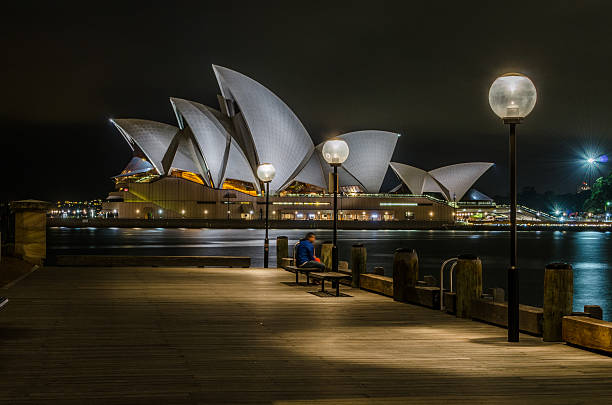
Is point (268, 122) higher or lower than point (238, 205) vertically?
higher

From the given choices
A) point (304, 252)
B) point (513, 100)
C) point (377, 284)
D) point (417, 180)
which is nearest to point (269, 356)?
point (513, 100)

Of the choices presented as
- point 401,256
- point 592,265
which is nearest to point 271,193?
point 592,265

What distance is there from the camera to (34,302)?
33.7 ft

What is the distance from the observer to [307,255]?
1391 cm

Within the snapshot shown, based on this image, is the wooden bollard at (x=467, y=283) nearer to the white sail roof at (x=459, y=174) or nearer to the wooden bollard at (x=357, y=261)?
the wooden bollard at (x=357, y=261)

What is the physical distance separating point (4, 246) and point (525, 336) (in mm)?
13729

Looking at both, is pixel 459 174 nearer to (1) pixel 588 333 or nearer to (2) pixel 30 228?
(2) pixel 30 228

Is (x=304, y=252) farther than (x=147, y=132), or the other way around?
(x=147, y=132)

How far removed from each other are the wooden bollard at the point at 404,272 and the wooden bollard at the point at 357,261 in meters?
1.73

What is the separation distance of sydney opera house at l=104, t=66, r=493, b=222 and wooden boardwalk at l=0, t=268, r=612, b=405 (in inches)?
2666

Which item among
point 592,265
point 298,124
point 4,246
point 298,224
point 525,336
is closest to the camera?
point 525,336

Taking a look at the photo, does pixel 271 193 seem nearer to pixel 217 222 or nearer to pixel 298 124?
pixel 217 222

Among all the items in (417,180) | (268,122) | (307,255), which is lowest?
(307,255)

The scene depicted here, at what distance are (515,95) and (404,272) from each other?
13.3 ft
